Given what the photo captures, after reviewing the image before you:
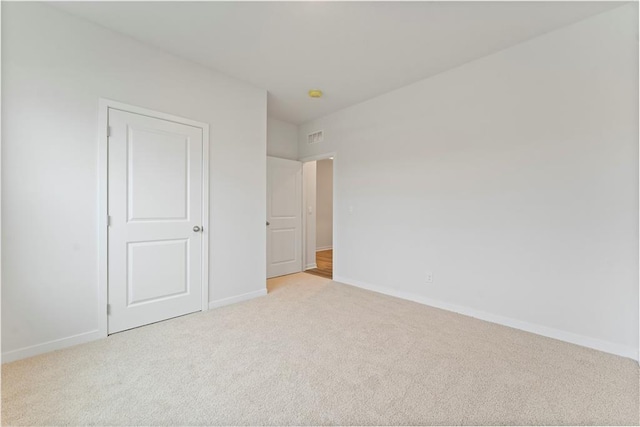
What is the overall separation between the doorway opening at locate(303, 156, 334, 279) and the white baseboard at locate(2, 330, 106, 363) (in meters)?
2.99

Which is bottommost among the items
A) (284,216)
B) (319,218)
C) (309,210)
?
(319,218)

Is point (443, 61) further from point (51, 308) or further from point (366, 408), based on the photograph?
point (51, 308)

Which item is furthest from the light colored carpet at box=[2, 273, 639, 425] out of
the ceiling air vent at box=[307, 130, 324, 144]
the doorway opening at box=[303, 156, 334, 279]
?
the ceiling air vent at box=[307, 130, 324, 144]

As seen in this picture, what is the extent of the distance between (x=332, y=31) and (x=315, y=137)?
2.26 metres

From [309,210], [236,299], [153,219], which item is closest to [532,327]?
[236,299]

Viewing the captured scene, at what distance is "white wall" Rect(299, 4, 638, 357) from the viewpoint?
2.09 meters

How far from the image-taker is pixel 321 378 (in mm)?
1770

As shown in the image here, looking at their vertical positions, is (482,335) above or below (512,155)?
below

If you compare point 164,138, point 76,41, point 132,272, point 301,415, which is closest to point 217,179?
point 164,138

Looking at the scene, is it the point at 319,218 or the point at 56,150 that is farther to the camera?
the point at 319,218

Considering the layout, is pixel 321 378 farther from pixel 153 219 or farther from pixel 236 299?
pixel 153 219

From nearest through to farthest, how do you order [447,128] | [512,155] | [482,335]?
[482,335] → [512,155] → [447,128]

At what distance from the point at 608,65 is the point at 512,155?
876mm

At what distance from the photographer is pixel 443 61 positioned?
9.25ft
